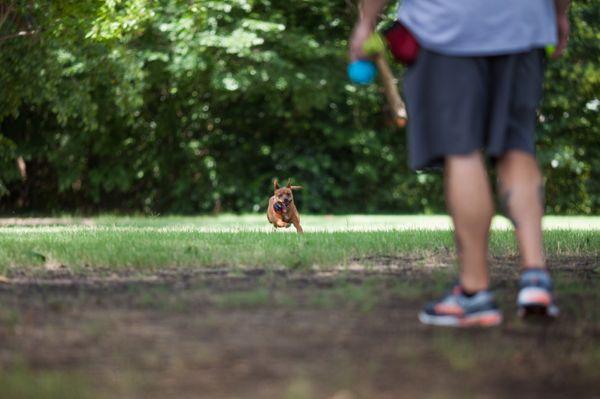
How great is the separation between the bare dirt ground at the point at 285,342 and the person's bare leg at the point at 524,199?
23 cm

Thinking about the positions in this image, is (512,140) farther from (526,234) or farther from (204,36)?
(204,36)

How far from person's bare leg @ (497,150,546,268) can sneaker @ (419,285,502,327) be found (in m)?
0.25

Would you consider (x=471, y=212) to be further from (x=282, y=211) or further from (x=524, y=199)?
(x=282, y=211)

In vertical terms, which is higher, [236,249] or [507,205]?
[507,205]

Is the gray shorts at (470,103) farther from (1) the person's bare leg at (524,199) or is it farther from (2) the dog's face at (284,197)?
(2) the dog's face at (284,197)

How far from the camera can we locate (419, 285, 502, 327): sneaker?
3266 millimetres

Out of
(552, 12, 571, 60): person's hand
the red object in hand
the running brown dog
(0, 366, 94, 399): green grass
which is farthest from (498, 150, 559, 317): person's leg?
the running brown dog

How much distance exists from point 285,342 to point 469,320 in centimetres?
71

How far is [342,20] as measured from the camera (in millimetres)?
19812

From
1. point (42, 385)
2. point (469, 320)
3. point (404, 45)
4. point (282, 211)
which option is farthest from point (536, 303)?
point (282, 211)

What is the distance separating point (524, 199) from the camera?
354 cm

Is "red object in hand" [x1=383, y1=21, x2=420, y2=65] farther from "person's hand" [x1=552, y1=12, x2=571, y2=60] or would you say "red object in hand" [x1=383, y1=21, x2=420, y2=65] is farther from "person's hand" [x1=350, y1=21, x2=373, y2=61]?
"person's hand" [x1=552, y1=12, x2=571, y2=60]

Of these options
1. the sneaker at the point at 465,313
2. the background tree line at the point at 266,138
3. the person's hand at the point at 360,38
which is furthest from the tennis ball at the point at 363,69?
the background tree line at the point at 266,138

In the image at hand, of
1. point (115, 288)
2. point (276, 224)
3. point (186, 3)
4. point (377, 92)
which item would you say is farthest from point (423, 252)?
point (377, 92)
